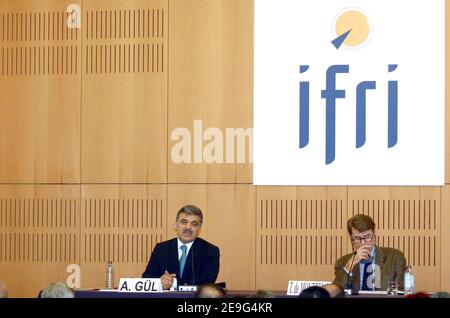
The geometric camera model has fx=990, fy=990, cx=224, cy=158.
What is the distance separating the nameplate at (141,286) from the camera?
7.59 meters

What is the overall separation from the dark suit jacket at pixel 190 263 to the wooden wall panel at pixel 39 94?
195cm

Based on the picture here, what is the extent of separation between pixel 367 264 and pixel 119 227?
3.05 m

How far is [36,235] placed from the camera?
10391 mm

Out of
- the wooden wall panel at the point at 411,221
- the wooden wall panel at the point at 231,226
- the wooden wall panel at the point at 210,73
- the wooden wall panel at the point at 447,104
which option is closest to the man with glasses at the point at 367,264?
the wooden wall panel at the point at 411,221

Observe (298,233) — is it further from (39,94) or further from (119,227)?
(39,94)

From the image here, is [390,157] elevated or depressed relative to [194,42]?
depressed

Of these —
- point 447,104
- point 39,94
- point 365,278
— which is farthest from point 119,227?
point 447,104

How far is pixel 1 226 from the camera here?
10.4 metres

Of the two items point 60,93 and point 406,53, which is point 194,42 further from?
point 406,53

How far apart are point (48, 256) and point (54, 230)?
28cm

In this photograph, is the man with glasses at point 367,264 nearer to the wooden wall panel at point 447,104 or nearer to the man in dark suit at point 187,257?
the man in dark suit at point 187,257
